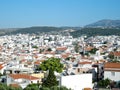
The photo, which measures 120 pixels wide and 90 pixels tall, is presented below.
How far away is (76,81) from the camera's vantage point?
26.4 metres

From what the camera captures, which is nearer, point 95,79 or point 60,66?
point 95,79

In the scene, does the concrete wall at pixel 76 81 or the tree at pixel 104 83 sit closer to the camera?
the concrete wall at pixel 76 81

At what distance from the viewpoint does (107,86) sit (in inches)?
1063

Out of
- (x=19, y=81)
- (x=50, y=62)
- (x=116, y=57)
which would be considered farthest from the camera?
(x=116, y=57)

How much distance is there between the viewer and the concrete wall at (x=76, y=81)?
25809 millimetres

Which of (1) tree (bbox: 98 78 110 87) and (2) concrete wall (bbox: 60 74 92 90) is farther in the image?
(1) tree (bbox: 98 78 110 87)

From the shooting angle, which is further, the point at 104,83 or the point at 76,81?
the point at 104,83

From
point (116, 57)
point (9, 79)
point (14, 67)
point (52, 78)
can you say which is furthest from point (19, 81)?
point (116, 57)

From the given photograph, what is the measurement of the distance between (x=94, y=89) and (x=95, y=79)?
532 cm

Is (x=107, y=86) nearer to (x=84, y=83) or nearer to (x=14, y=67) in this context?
(x=84, y=83)

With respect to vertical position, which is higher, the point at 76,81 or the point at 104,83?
the point at 76,81

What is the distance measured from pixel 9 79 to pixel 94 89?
6745 mm

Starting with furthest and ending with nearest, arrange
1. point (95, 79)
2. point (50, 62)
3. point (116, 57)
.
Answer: point (116, 57), point (50, 62), point (95, 79)

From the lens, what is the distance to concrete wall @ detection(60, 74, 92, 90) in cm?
2581
